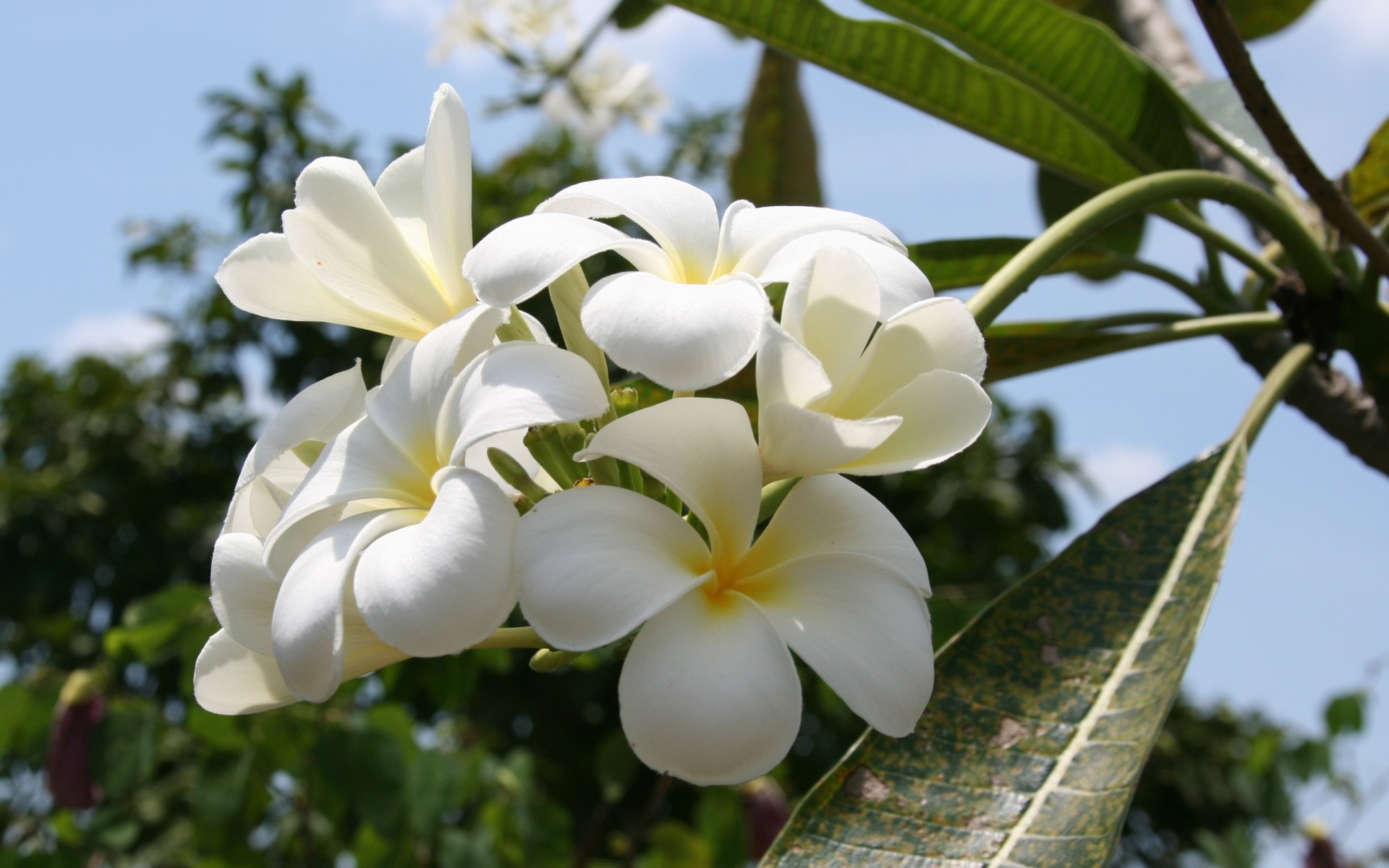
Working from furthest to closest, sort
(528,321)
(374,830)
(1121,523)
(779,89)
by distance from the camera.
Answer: (779,89)
(374,830)
(1121,523)
(528,321)

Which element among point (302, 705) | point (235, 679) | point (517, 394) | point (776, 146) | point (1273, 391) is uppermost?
point (517, 394)

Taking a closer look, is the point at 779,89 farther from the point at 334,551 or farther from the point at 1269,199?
the point at 334,551

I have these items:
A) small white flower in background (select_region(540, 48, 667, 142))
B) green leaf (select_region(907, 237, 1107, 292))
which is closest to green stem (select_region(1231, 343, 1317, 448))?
green leaf (select_region(907, 237, 1107, 292))

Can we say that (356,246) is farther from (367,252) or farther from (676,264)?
(676,264)

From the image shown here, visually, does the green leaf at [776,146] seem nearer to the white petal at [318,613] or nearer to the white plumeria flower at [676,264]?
the white plumeria flower at [676,264]

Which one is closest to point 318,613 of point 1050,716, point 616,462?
point 616,462

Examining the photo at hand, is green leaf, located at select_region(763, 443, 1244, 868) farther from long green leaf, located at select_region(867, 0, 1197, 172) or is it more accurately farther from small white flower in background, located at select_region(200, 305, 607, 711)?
long green leaf, located at select_region(867, 0, 1197, 172)

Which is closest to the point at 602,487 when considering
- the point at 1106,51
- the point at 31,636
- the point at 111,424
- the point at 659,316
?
the point at 659,316
